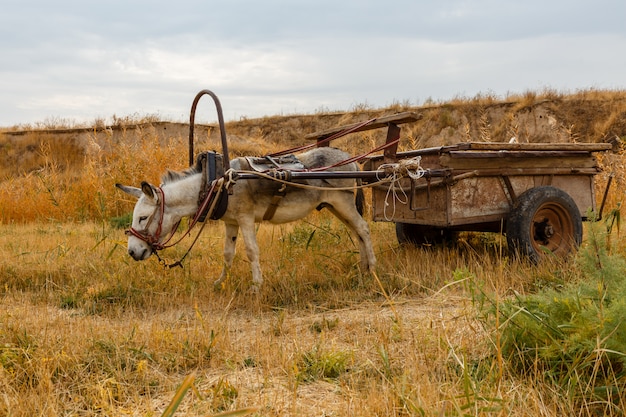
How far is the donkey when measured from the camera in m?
5.46

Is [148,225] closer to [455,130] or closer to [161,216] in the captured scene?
[161,216]

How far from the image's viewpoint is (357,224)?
6477 mm

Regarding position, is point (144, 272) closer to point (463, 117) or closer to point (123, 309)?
point (123, 309)

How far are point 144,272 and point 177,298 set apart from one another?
1014 mm

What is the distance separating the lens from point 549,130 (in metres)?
21.0

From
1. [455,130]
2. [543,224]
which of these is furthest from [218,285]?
[455,130]

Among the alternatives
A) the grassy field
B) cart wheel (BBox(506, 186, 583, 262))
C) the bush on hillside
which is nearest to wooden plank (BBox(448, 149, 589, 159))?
cart wheel (BBox(506, 186, 583, 262))

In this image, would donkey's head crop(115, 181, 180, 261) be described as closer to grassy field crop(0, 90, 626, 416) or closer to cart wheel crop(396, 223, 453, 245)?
grassy field crop(0, 90, 626, 416)

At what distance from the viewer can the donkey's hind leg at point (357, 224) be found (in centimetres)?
636

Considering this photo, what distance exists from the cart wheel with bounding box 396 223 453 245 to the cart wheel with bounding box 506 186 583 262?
1465mm

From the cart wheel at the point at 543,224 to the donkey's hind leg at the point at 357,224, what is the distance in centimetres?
A: 155

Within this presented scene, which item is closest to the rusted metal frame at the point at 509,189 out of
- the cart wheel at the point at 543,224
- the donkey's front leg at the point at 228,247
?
the cart wheel at the point at 543,224

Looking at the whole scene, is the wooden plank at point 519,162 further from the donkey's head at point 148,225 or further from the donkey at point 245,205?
the donkey's head at point 148,225

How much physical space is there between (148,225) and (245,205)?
0.99 meters
